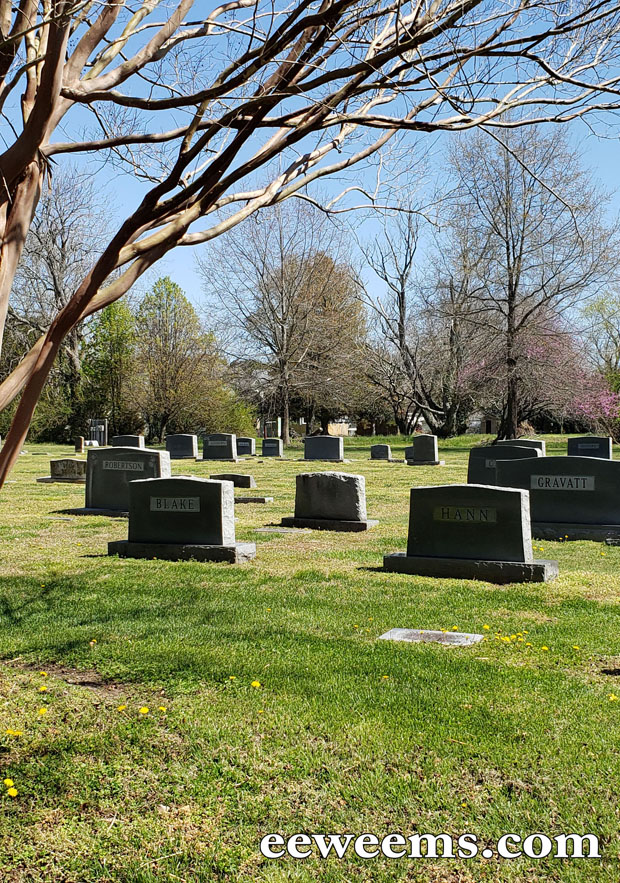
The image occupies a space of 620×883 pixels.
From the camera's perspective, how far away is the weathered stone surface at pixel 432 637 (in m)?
5.66

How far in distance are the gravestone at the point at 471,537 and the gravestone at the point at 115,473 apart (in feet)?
19.7

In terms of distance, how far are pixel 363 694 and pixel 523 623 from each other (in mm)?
2162

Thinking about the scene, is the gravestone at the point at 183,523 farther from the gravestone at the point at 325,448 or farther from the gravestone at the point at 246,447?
the gravestone at the point at 246,447

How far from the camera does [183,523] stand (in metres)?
9.27

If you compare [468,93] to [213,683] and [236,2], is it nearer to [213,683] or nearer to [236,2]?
[236,2]

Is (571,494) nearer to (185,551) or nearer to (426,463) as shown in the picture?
(185,551)

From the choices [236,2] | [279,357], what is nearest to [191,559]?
[236,2]

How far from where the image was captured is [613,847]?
3.03m

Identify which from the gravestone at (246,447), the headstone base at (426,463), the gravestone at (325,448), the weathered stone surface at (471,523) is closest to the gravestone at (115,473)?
the weathered stone surface at (471,523)

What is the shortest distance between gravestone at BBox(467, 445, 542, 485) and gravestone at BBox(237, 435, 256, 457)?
17072mm

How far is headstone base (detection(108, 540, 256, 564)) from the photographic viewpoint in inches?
352

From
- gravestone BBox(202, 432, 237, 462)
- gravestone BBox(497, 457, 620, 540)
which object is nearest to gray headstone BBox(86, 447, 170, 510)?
gravestone BBox(497, 457, 620, 540)

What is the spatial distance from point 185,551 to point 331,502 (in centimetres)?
332

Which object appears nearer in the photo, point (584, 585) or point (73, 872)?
point (73, 872)
